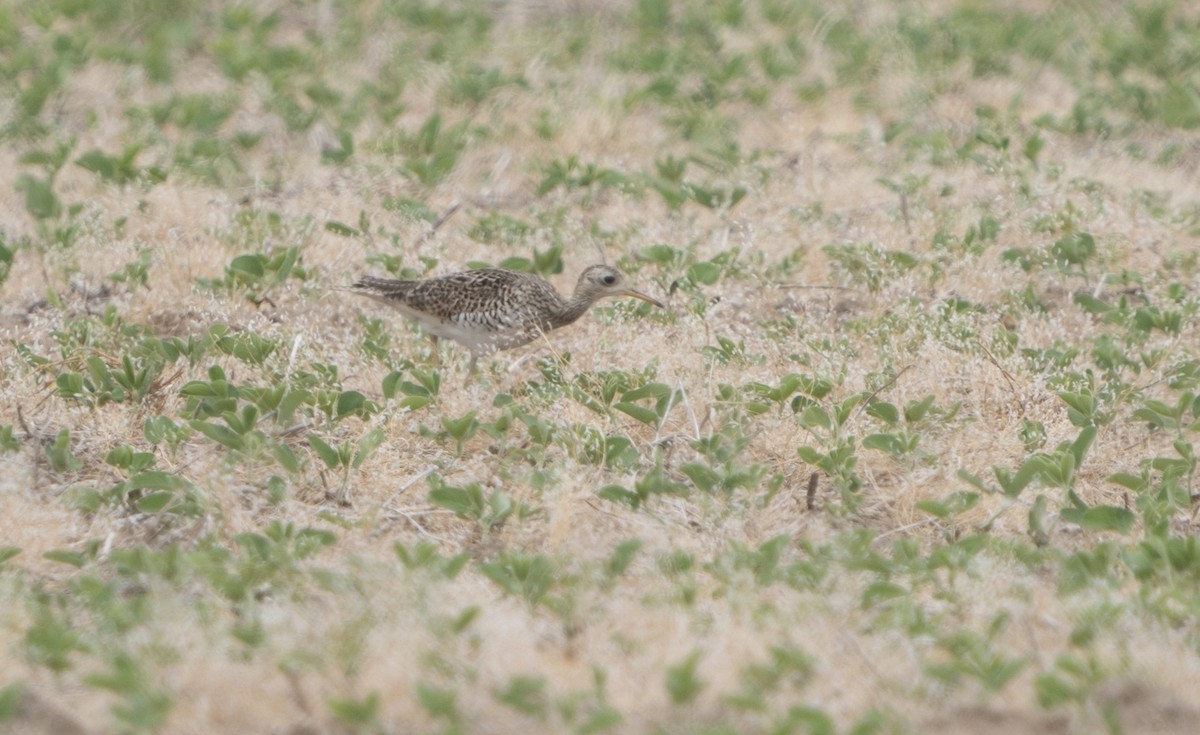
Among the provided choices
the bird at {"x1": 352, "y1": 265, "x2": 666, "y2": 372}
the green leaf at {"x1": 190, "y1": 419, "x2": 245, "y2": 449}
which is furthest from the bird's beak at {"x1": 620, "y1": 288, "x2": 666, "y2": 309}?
the green leaf at {"x1": 190, "y1": 419, "x2": 245, "y2": 449}

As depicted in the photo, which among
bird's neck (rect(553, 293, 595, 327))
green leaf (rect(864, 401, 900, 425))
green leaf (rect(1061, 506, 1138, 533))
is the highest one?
green leaf (rect(1061, 506, 1138, 533))

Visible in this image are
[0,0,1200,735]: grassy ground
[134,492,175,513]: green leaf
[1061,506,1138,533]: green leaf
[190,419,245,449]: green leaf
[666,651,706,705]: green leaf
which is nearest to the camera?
[666,651,706,705]: green leaf

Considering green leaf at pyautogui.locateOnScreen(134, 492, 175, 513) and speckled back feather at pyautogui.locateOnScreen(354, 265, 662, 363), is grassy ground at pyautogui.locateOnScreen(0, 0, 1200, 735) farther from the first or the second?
speckled back feather at pyautogui.locateOnScreen(354, 265, 662, 363)

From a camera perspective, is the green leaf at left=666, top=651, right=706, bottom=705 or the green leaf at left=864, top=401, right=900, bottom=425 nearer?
the green leaf at left=666, top=651, right=706, bottom=705

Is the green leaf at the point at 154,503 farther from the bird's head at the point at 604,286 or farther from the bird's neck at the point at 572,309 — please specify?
the bird's head at the point at 604,286

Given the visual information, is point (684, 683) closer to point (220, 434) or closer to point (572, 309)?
point (220, 434)

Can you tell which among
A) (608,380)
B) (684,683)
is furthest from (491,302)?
(684,683)

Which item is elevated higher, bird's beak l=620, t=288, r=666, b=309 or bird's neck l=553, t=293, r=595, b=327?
bird's beak l=620, t=288, r=666, b=309
